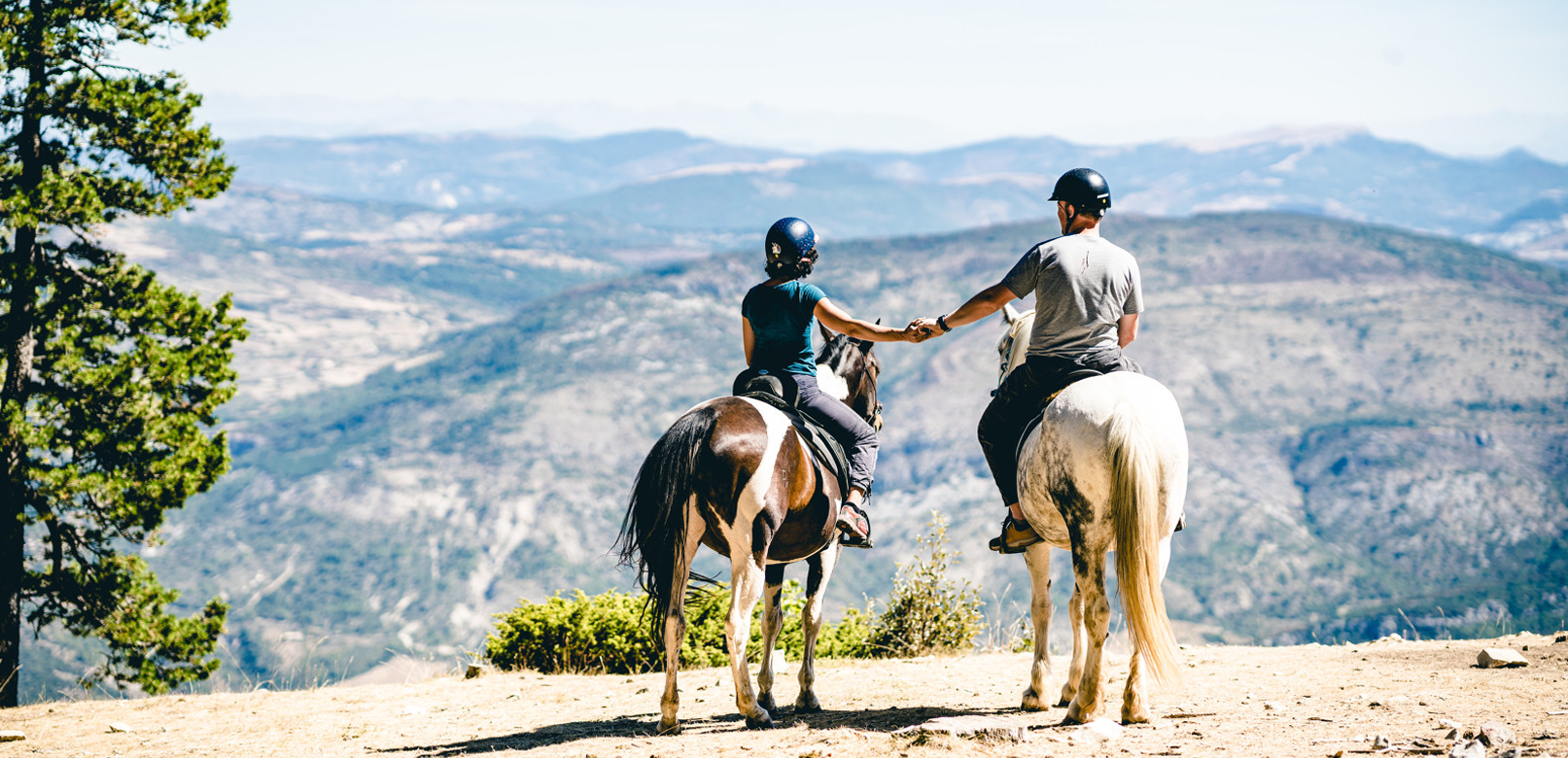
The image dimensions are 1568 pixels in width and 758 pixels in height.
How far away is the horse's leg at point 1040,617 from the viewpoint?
7.61 m

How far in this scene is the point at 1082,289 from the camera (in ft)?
22.9

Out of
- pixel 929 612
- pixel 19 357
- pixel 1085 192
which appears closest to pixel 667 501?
pixel 1085 192

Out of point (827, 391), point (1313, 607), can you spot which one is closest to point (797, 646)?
point (827, 391)

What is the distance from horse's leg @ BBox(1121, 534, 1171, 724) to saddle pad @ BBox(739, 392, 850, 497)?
2327 mm

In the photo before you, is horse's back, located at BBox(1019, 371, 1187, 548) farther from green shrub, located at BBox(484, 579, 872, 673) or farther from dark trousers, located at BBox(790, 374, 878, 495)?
green shrub, located at BBox(484, 579, 872, 673)

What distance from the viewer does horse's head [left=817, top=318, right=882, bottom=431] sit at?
8.75 meters

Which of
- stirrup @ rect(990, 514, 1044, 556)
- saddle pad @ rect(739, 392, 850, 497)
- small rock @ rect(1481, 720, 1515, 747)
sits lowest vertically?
small rock @ rect(1481, 720, 1515, 747)

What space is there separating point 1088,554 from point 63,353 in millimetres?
16165

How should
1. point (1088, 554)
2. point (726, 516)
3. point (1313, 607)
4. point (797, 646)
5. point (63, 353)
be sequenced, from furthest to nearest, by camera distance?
1. point (1313, 607)
2. point (63, 353)
3. point (797, 646)
4. point (726, 516)
5. point (1088, 554)

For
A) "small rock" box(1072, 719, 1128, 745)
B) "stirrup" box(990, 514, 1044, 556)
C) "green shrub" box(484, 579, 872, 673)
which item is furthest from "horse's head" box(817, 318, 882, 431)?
"green shrub" box(484, 579, 872, 673)

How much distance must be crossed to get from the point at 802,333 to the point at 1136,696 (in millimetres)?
3434

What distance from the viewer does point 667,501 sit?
A: 7.23m

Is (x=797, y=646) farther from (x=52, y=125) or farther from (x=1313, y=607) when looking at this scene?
(x=1313, y=607)

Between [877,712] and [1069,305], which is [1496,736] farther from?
[877,712]
